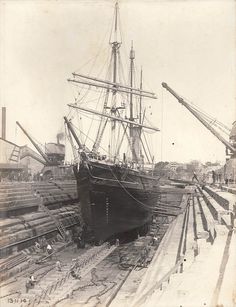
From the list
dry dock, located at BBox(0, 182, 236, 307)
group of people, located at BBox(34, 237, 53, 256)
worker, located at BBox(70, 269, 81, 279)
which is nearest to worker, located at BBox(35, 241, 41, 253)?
group of people, located at BBox(34, 237, 53, 256)

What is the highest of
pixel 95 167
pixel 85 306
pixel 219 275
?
pixel 95 167

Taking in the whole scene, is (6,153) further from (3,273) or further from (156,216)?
(3,273)

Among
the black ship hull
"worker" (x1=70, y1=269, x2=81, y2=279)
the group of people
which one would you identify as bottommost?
"worker" (x1=70, y1=269, x2=81, y2=279)

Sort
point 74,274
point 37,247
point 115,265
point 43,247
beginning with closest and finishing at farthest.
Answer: point 74,274
point 115,265
point 37,247
point 43,247

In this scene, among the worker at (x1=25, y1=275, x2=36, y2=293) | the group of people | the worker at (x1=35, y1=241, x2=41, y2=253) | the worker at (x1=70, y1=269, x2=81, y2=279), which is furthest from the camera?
the worker at (x1=35, y1=241, x2=41, y2=253)

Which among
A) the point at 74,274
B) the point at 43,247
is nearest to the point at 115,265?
the point at 74,274

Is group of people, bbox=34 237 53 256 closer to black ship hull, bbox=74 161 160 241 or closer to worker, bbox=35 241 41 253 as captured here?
worker, bbox=35 241 41 253

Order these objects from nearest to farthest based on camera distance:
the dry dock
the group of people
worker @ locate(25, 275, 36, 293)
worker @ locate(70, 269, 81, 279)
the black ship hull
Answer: the dry dock
worker @ locate(25, 275, 36, 293)
worker @ locate(70, 269, 81, 279)
the group of people
the black ship hull

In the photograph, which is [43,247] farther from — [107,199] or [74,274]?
[74,274]

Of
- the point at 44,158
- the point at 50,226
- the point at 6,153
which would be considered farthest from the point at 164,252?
the point at 44,158
